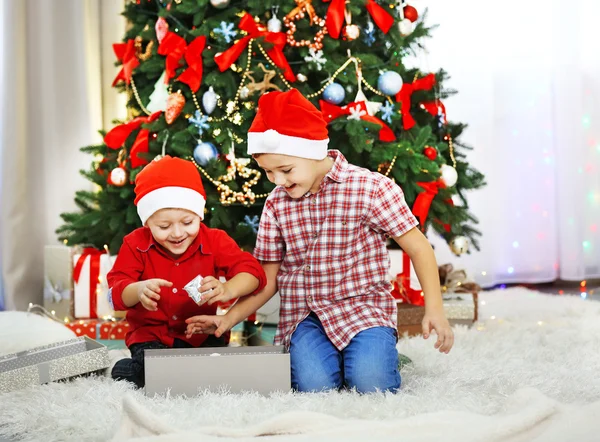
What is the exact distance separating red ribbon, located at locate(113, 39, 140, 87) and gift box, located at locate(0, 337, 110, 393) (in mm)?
1265

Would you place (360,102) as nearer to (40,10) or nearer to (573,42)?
(40,10)

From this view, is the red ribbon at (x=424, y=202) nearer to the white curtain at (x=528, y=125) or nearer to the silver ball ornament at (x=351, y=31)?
the silver ball ornament at (x=351, y=31)

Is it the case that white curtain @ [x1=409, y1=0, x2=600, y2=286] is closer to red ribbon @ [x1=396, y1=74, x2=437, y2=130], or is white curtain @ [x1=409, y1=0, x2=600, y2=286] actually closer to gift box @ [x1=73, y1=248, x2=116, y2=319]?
red ribbon @ [x1=396, y1=74, x2=437, y2=130]

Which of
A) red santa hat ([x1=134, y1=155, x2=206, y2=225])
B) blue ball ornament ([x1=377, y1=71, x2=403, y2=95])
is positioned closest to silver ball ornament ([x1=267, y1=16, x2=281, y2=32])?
blue ball ornament ([x1=377, y1=71, x2=403, y2=95])

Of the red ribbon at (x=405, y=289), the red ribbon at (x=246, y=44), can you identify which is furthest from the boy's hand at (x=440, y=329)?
the red ribbon at (x=246, y=44)

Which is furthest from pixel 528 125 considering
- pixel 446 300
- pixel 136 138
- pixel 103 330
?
pixel 103 330

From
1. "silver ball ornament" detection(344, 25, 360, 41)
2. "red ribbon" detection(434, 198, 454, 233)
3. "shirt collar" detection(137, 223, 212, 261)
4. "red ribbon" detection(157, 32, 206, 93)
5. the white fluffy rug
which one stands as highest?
"silver ball ornament" detection(344, 25, 360, 41)

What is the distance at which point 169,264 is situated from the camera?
192 cm

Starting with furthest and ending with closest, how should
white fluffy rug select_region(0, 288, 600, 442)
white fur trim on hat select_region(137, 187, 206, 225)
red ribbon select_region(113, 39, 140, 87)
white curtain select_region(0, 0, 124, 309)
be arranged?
white curtain select_region(0, 0, 124, 309)
red ribbon select_region(113, 39, 140, 87)
white fur trim on hat select_region(137, 187, 206, 225)
white fluffy rug select_region(0, 288, 600, 442)

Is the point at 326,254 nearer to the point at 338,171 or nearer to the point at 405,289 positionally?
the point at 338,171

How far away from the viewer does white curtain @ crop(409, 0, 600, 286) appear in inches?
149

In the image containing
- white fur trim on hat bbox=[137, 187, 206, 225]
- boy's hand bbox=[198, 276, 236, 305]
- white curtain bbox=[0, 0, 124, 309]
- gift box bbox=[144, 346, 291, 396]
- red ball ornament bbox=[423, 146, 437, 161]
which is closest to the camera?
gift box bbox=[144, 346, 291, 396]

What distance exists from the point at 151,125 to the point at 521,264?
2.22 m

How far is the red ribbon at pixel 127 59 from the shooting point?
113 inches
